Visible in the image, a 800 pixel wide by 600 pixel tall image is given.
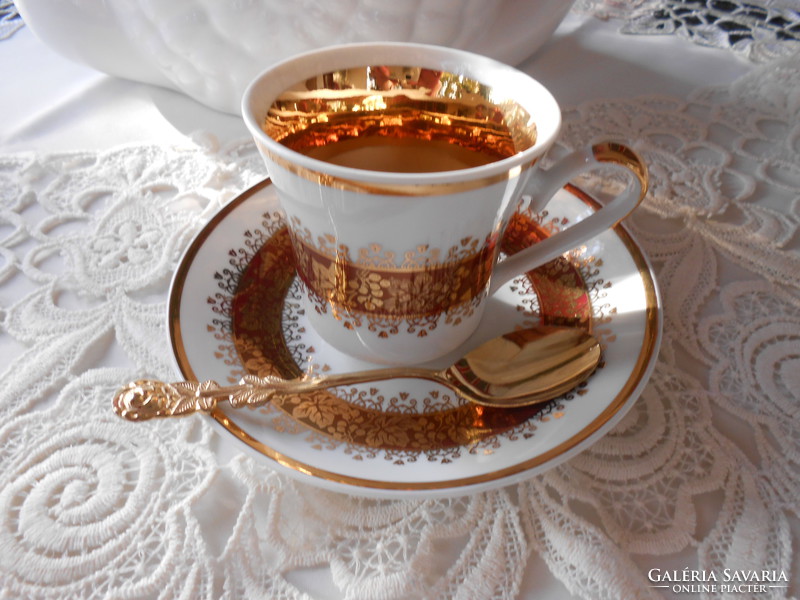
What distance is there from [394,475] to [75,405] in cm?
30

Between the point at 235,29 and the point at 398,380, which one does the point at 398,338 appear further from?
the point at 235,29

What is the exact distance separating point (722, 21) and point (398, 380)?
3.27 feet

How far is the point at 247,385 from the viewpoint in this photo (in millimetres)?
417

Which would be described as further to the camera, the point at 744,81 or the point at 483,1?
the point at 744,81

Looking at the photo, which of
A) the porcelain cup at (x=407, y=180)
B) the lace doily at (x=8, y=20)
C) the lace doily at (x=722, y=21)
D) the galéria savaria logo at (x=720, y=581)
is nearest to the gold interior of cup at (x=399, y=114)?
the porcelain cup at (x=407, y=180)

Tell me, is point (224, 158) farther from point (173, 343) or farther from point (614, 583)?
point (614, 583)

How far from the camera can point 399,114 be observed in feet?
1.86

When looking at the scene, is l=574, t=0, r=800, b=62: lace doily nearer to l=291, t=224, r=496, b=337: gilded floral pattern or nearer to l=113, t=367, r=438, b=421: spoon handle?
l=291, t=224, r=496, b=337: gilded floral pattern

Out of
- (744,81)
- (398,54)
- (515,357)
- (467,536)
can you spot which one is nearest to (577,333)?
(515,357)

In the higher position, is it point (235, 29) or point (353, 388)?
point (235, 29)

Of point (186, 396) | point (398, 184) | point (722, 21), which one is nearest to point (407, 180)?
point (398, 184)

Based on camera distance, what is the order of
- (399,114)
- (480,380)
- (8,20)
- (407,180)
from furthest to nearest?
(8,20)
(399,114)
(480,380)
(407,180)

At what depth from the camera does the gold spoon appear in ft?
1.33

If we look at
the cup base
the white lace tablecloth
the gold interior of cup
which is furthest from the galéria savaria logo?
the gold interior of cup
